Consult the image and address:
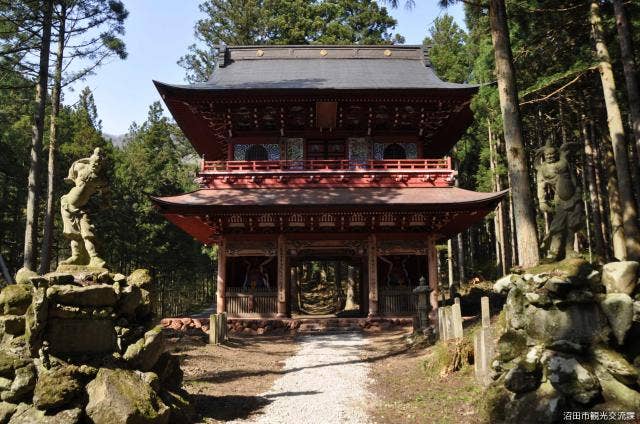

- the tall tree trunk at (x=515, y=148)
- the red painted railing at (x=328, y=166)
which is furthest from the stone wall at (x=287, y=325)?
the tall tree trunk at (x=515, y=148)

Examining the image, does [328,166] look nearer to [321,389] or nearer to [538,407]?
[321,389]

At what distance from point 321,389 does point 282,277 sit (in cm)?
852

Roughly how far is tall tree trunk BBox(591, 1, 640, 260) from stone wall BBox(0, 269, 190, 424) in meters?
11.6

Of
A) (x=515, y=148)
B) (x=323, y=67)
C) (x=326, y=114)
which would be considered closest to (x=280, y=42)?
(x=323, y=67)

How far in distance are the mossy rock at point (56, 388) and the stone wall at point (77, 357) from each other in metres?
0.01

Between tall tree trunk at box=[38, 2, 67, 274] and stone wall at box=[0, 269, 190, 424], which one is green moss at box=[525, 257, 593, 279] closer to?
stone wall at box=[0, 269, 190, 424]

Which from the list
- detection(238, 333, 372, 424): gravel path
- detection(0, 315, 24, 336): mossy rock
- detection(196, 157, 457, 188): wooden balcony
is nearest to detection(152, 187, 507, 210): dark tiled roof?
detection(196, 157, 457, 188): wooden balcony

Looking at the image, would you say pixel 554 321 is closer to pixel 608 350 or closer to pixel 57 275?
pixel 608 350

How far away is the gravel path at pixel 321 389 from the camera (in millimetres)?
6973

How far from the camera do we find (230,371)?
33.6 ft

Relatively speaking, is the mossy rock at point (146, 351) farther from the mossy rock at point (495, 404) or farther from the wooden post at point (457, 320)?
the wooden post at point (457, 320)

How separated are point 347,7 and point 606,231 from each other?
23.4 meters

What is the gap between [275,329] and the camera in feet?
53.1

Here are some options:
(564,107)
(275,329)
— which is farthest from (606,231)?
(275,329)
